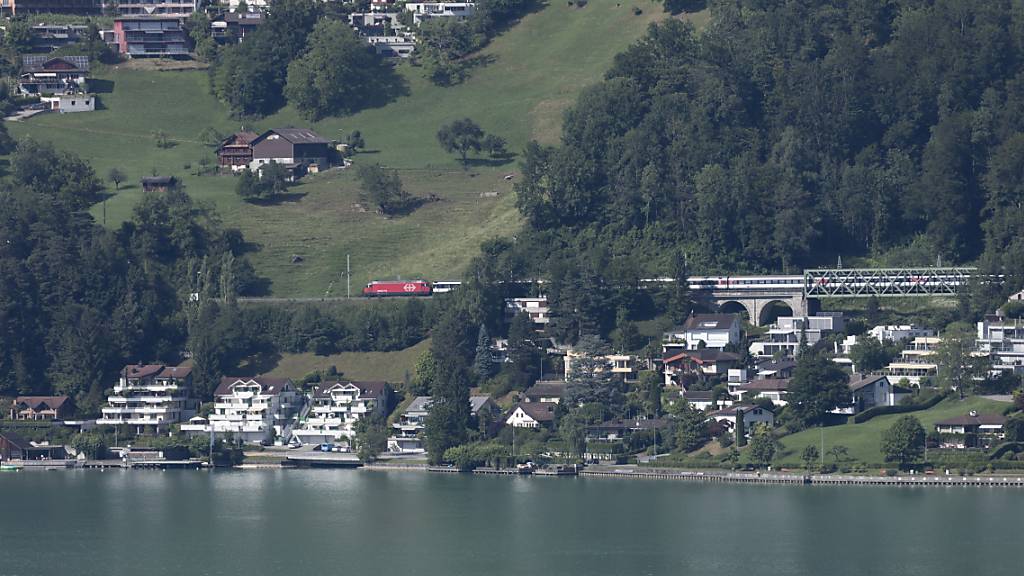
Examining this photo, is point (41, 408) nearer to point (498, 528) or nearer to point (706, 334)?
point (706, 334)

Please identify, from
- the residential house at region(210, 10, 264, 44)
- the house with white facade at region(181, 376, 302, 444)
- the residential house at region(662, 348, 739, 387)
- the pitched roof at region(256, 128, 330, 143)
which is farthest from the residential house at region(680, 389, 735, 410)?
the residential house at region(210, 10, 264, 44)

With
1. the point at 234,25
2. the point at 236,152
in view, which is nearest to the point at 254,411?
the point at 236,152

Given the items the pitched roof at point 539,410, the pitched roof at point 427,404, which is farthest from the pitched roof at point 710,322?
the pitched roof at point 427,404

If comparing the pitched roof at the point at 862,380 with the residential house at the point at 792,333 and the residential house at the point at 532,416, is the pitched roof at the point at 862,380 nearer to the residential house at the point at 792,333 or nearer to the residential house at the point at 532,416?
the residential house at the point at 792,333

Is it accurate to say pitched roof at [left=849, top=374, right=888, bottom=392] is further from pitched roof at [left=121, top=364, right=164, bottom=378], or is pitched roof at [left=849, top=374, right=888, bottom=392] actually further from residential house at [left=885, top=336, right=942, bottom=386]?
pitched roof at [left=121, top=364, right=164, bottom=378]

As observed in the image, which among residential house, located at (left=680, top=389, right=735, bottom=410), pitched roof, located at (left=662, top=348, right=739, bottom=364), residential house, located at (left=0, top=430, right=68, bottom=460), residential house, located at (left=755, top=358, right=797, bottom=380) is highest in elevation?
pitched roof, located at (left=662, top=348, right=739, bottom=364)
